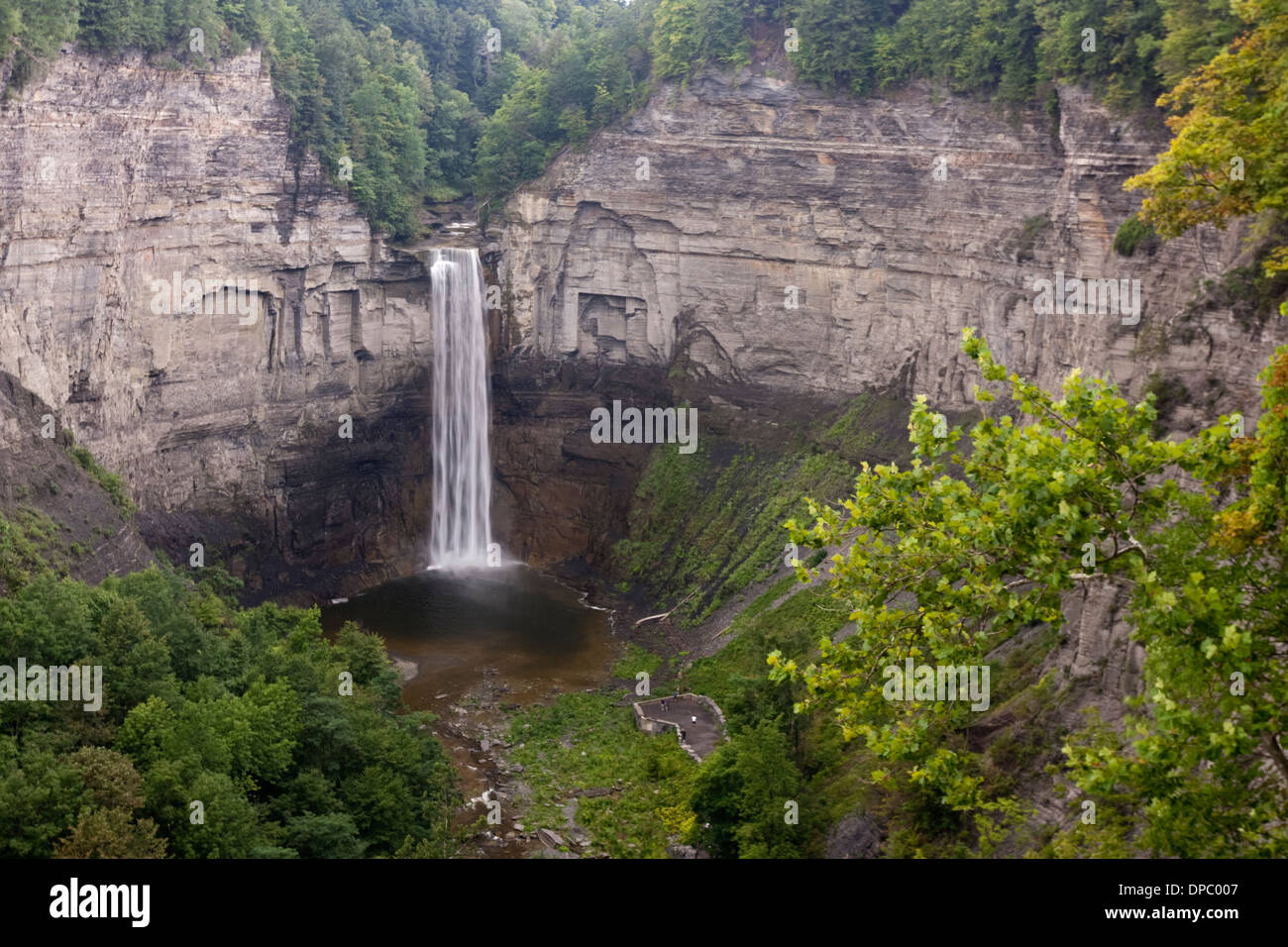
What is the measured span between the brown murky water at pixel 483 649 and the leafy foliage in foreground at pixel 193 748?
8.66 ft

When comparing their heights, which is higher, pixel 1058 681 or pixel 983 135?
pixel 983 135

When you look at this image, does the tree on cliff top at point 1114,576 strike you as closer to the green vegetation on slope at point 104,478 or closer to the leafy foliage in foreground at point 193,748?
the leafy foliage in foreground at point 193,748

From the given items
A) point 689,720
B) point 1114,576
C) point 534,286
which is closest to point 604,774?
point 689,720

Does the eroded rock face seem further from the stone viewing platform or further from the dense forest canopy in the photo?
the stone viewing platform

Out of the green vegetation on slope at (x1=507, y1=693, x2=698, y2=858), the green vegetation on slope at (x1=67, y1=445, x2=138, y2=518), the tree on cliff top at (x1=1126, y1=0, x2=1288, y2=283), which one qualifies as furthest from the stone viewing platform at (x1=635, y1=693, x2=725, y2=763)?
the tree on cliff top at (x1=1126, y1=0, x2=1288, y2=283)

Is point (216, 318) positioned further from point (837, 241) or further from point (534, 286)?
point (837, 241)

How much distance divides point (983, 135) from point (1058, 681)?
29.7 metres

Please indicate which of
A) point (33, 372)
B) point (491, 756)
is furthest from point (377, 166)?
point (491, 756)

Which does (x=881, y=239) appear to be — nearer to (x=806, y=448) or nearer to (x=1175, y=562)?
(x=806, y=448)

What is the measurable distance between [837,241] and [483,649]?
23369 millimetres

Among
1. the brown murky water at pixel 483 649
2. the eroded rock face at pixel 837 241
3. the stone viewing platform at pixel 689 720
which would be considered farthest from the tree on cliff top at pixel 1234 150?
the brown murky water at pixel 483 649

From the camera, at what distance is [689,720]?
149 feet

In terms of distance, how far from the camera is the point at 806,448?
60.3 m

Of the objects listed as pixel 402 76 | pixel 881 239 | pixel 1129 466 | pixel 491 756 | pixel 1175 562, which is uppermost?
pixel 402 76
